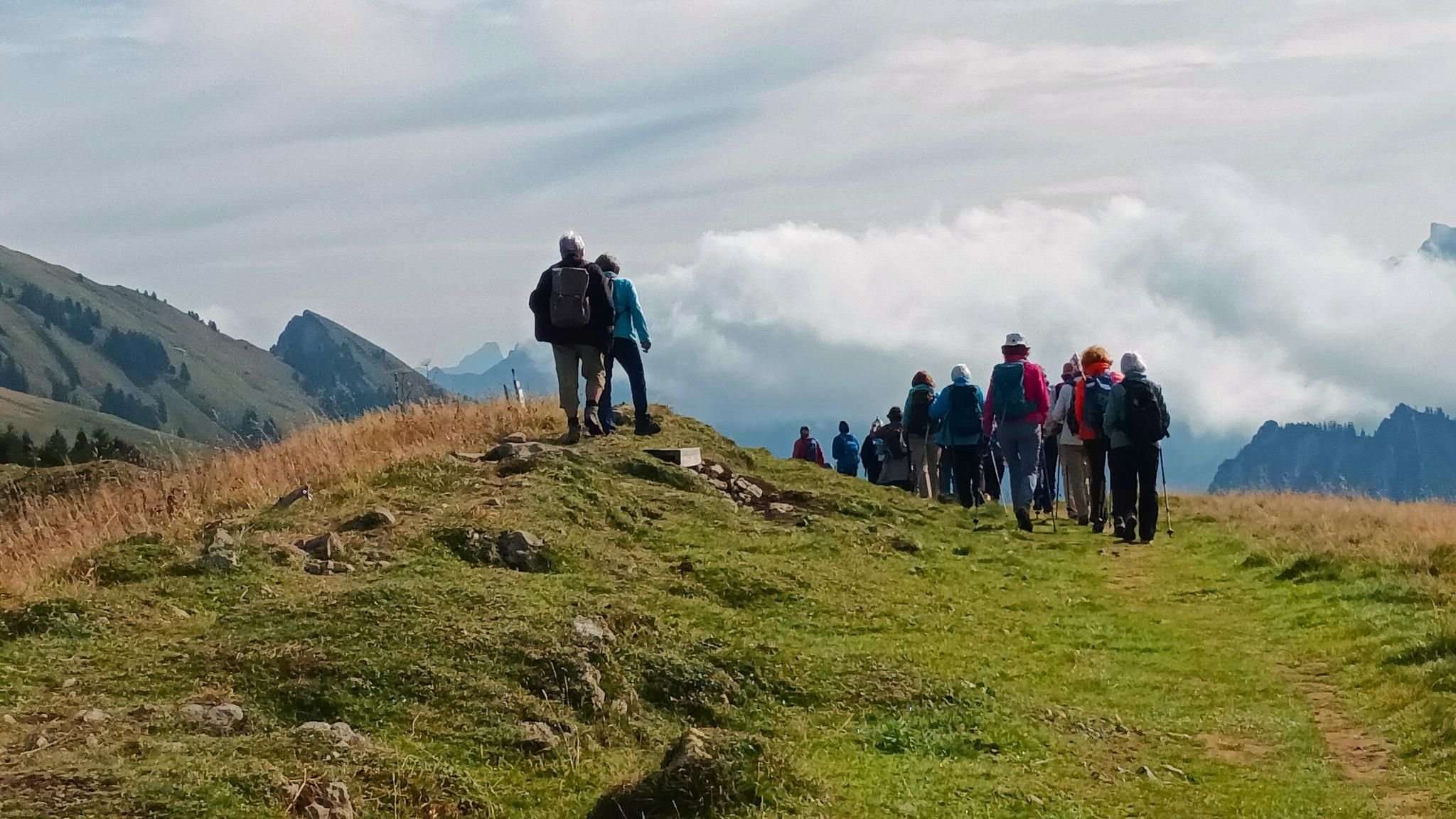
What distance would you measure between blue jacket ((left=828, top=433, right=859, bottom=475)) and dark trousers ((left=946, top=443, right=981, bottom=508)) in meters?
7.19

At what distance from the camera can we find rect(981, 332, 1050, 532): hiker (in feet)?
65.6

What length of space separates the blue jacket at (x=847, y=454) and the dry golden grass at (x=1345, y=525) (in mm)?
6725

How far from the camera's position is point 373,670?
8602 millimetres

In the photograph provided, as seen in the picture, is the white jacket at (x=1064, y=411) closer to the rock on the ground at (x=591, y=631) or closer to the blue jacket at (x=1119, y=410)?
the blue jacket at (x=1119, y=410)

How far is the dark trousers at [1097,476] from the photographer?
20.0 meters

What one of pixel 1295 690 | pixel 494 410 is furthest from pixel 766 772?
pixel 494 410

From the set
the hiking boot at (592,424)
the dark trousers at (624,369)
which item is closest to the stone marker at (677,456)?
the hiking boot at (592,424)

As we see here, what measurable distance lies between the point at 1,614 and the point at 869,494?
13.3 meters

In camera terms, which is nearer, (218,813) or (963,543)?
(218,813)

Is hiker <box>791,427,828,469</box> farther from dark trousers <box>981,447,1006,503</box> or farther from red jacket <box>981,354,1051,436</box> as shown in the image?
red jacket <box>981,354,1051,436</box>

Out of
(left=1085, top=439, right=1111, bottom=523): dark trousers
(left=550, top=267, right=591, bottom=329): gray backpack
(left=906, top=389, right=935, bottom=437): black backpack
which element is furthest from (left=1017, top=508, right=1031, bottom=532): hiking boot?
(left=550, top=267, right=591, bottom=329): gray backpack

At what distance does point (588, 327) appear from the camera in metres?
18.0

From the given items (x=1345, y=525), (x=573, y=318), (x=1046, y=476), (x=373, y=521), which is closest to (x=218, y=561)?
(x=373, y=521)

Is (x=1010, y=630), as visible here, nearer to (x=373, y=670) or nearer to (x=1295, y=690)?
(x=1295, y=690)
